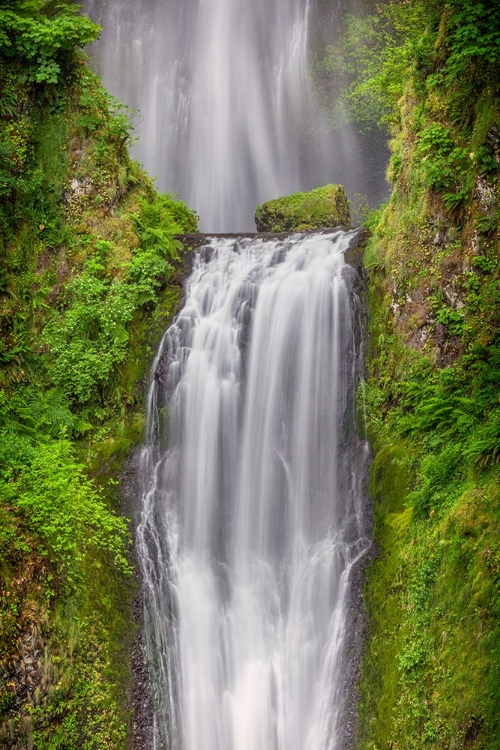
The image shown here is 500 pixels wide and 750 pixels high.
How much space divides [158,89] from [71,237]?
15121 millimetres

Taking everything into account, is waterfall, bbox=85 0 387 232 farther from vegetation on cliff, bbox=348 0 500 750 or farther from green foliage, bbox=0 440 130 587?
green foliage, bbox=0 440 130 587

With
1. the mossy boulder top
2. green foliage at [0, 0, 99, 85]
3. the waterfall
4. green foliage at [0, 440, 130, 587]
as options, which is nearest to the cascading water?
green foliage at [0, 440, 130, 587]

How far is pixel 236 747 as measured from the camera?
9.45 m

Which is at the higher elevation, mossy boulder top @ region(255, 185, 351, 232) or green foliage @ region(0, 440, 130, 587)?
mossy boulder top @ region(255, 185, 351, 232)

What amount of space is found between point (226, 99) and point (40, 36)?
13.7 meters

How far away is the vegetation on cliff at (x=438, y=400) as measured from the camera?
7980mm

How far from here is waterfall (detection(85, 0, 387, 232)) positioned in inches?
984

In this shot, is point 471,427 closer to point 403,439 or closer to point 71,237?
point 403,439

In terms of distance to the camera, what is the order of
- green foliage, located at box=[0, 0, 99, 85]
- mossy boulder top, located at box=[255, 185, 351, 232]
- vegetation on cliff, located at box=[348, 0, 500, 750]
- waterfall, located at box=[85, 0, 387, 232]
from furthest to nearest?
1. waterfall, located at box=[85, 0, 387, 232]
2. mossy boulder top, located at box=[255, 185, 351, 232]
3. green foliage, located at box=[0, 0, 99, 85]
4. vegetation on cliff, located at box=[348, 0, 500, 750]

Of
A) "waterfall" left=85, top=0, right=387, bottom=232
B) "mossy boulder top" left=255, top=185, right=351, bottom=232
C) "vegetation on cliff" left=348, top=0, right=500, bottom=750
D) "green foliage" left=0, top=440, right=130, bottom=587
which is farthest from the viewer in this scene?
"waterfall" left=85, top=0, right=387, bottom=232

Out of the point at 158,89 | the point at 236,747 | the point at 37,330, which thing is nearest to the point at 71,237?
the point at 37,330

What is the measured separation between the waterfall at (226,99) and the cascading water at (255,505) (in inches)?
480

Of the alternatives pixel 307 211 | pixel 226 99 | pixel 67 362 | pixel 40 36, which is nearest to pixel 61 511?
pixel 67 362

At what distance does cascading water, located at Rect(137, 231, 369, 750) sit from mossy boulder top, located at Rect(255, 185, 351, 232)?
15.9ft
